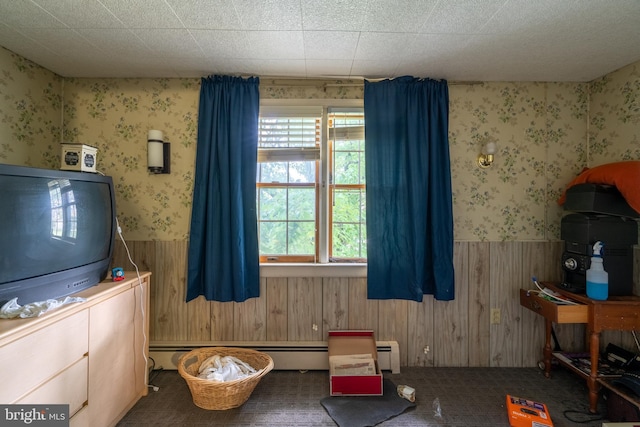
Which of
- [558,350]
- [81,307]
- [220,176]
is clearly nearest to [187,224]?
[220,176]

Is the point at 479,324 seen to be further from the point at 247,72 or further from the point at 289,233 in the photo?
the point at 247,72

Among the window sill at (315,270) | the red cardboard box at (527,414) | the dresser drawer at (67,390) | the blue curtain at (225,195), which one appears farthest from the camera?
the window sill at (315,270)

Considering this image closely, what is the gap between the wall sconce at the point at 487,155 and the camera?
203 centimetres

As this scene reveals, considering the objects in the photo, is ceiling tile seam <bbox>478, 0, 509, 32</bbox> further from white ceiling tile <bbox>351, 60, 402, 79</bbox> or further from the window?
the window

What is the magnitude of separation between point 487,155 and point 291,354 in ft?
7.12

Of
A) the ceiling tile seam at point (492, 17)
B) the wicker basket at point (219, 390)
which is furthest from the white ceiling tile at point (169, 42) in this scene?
the wicker basket at point (219, 390)

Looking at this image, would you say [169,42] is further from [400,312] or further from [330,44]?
[400,312]

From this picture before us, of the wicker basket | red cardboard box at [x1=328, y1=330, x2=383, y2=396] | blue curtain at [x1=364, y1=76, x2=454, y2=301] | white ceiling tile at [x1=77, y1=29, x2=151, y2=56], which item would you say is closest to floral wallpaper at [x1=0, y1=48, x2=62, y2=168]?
white ceiling tile at [x1=77, y1=29, x2=151, y2=56]

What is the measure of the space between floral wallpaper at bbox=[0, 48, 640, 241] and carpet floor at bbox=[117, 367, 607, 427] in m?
1.04

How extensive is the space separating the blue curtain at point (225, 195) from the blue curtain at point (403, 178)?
90cm

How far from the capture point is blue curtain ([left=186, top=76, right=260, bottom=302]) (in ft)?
6.66

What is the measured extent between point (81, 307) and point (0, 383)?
388 mm

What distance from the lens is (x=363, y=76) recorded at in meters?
2.13

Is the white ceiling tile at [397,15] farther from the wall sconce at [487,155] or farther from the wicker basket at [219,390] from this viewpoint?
the wicker basket at [219,390]
